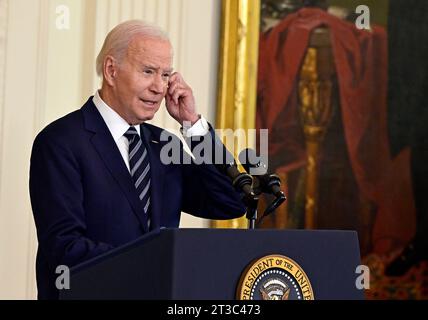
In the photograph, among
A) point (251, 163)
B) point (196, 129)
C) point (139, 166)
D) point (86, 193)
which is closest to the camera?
point (251, 163)

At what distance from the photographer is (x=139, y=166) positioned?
3746 mm

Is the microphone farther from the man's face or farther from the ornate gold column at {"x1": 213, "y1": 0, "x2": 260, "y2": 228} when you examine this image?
the ornate gold column at {"x1": 213, "y1": 0, "x2": 260, "y2": 228}

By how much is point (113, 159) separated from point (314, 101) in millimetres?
2703

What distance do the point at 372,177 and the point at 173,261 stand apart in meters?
3.84

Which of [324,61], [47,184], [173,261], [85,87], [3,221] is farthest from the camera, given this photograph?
[324,61]

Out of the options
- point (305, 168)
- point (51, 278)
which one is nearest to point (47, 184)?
point (51, 278)

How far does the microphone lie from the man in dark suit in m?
0.52

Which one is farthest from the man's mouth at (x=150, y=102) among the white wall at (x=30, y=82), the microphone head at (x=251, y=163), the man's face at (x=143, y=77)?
the white wall at (x=30, y=82)

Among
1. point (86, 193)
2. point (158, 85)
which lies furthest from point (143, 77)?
point (86, 193)

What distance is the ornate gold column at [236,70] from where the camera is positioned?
5715mm

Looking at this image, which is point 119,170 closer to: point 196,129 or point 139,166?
point 139,166

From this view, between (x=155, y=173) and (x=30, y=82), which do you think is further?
(x=30, y=82)

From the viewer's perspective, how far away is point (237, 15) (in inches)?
227
